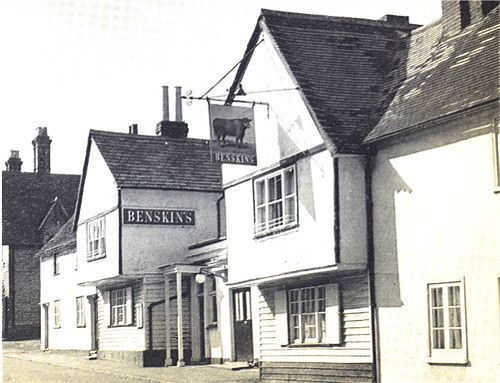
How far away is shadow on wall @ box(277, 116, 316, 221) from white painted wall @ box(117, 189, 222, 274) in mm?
11670

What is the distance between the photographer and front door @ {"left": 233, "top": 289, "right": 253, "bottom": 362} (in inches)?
954

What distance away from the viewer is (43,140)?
2173 inches

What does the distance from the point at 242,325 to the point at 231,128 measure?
7.59 meters

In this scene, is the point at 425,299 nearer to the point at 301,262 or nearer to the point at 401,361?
the point at 401,361

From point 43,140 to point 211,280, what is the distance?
3104cm

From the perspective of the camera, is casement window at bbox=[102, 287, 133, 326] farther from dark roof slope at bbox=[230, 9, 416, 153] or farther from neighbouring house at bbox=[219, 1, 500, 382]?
dark roof slope at bbox=[230, 9, 416, 153]

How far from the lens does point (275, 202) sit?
18922mm

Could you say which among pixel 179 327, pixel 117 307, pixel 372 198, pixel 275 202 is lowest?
pixel 179 327

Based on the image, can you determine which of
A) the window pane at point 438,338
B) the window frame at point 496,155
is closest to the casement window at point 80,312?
the window pane at point 438,338

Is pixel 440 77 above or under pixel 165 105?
under

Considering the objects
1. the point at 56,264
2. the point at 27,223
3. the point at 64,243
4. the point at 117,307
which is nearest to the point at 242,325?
the point at 117,307

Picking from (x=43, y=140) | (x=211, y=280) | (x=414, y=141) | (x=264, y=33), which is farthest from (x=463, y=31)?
(x=43, y=140)

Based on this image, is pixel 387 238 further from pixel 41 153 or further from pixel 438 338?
pixel 41 153

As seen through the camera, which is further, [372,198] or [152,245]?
[152,245]
